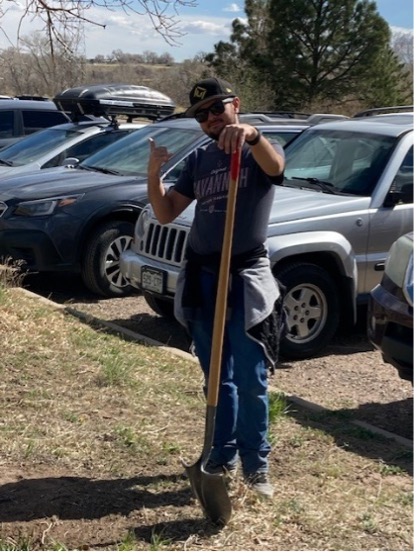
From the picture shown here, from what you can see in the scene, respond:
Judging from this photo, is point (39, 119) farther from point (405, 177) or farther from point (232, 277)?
point (232, 277)

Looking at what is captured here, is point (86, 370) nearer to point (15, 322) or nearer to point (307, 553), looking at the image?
point (15, 322)

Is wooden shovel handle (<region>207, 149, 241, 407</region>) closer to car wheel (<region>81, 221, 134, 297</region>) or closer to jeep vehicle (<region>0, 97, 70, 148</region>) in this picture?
car wheel (<region>81, 221, 134, 297</region>)

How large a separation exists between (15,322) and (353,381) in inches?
95.5

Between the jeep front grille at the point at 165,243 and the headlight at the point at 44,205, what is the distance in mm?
1481

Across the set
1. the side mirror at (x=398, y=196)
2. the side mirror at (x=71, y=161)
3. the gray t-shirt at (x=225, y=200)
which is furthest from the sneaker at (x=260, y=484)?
the side mirror at (x=71, y=161)

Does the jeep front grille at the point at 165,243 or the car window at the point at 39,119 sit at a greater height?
the car window at the point at 39,119

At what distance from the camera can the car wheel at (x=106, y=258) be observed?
872 cm

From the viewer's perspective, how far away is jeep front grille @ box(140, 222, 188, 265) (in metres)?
7.18

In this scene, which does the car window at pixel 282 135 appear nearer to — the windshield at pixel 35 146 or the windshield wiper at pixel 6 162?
the windshield at pixel 35 146

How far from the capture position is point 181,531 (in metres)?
3.90

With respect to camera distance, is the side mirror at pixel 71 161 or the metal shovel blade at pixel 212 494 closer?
the metal shovel blade at pixel 212 494

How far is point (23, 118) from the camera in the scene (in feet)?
49.8

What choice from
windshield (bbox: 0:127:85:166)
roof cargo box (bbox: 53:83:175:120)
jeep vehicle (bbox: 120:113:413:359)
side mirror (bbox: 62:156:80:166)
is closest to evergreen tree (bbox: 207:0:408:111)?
roof cargo box (bbox: 53:83:175:120)

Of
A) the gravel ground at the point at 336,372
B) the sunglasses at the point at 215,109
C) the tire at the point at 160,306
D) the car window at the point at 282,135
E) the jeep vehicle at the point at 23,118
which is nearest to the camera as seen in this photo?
the sunglasses at the point at 215,109
